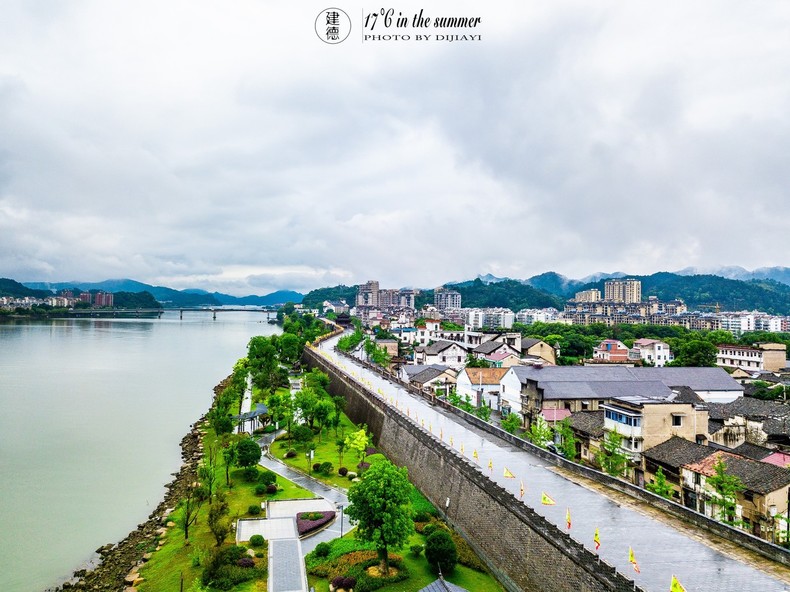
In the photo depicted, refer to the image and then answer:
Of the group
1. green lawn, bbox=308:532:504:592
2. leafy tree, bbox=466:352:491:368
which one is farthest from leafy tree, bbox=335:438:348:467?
leafy tree, bbox=466:352:491:368

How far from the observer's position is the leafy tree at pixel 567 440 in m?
21.9

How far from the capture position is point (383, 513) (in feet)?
46.4

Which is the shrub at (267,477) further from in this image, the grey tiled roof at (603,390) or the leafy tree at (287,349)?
the leafy tree at (287,349)

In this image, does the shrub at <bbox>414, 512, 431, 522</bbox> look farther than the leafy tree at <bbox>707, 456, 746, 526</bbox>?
Yes

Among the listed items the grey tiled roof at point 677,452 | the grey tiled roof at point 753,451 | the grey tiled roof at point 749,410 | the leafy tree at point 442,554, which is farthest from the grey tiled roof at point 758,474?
the leafy tree at point 442,554

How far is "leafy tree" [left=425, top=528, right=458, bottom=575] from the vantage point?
46.6 feet

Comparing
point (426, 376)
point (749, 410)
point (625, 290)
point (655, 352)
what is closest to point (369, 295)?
point (625, 290)

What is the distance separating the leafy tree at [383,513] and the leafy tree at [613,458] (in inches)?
383

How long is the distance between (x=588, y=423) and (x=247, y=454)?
14.7 meters

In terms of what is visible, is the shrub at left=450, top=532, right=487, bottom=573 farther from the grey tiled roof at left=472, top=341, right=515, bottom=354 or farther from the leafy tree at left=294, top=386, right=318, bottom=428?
the grey tiled roof at left=472, top=341, right=515, bottom=354

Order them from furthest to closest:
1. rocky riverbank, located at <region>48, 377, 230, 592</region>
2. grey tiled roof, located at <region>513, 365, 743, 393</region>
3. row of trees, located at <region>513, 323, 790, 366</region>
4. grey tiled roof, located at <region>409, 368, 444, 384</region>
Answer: row of trees, located at <region>513, 323, 790, 366</region>, grey tiled roof, located at <region>409, 368, 444, 384</region>, grey tiled roof, located at <region>513, 365, 743, 393</region>, rocky riverbank, located at <region>48, 377, 230, 592</region>

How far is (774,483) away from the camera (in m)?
16.6

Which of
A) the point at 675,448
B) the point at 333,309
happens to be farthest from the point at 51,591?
the point at 333,309

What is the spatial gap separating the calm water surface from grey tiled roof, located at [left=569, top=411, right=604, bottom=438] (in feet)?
59.0
